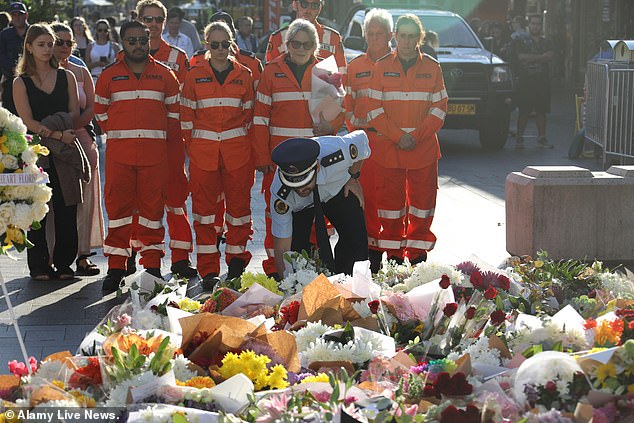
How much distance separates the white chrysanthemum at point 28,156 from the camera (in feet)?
17.6

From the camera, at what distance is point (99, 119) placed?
8977 mm

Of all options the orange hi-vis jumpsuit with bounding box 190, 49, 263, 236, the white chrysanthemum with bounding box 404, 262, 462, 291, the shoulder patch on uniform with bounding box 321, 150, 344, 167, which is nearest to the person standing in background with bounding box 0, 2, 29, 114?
the orange hi-vis jumpsuit with bounding box 190, 49, 263, 236

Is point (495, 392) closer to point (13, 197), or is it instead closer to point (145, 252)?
point (13, 197)

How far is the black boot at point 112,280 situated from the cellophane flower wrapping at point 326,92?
1873mm

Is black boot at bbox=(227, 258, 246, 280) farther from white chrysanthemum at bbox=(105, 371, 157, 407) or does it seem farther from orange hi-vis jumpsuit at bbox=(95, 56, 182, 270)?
white chrysanthemum at bbox=(105, 371, 157, 407)

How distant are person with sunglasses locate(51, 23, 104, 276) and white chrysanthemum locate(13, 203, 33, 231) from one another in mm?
3947

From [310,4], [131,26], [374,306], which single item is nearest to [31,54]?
[131,26]

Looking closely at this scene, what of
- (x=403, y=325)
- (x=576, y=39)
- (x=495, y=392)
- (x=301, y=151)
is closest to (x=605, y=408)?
(x=495, y=392)

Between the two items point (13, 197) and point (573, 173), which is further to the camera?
point (573, 173)

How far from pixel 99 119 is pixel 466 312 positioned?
15.7 ft

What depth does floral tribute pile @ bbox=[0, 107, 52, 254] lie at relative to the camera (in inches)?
208

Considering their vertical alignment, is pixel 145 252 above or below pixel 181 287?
below

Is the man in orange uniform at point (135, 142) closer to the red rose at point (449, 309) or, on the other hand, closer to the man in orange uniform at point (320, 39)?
the man in orange uniform at point (320, 39)

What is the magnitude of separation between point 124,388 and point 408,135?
17.6 ft
